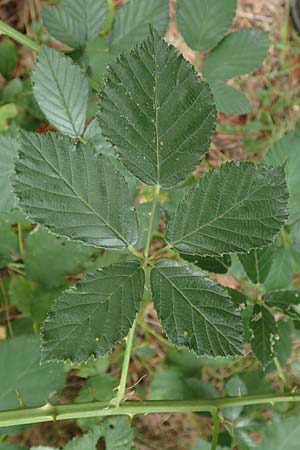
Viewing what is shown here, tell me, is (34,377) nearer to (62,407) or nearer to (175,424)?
(62,407)

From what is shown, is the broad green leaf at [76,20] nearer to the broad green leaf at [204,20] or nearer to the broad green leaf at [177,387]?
the broad green leaf at [204,20]

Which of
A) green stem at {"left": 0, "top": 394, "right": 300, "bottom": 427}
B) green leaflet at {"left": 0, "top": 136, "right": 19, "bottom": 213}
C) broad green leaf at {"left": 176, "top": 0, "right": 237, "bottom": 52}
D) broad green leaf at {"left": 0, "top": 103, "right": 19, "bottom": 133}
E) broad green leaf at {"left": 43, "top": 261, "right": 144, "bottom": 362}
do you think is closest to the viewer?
broad green leaf at {"left": 43, "top": 261, "right": 144, "bottom": 362}

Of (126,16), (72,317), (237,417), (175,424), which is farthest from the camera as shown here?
(175,424)

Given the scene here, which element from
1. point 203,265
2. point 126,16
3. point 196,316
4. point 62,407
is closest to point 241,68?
point 126,16

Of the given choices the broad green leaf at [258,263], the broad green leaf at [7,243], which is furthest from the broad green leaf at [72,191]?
the broad green leaf at [7,243]

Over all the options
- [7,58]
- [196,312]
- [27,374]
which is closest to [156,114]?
[196,312]

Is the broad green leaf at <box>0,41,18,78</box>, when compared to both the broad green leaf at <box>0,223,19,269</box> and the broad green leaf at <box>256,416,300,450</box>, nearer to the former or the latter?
the broad green leaf at <box>0,223,19,269</box>

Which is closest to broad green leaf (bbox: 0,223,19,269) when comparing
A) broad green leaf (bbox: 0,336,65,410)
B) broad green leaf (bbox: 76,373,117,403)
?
broad green leaf (bbox: 0,336,65,410)
